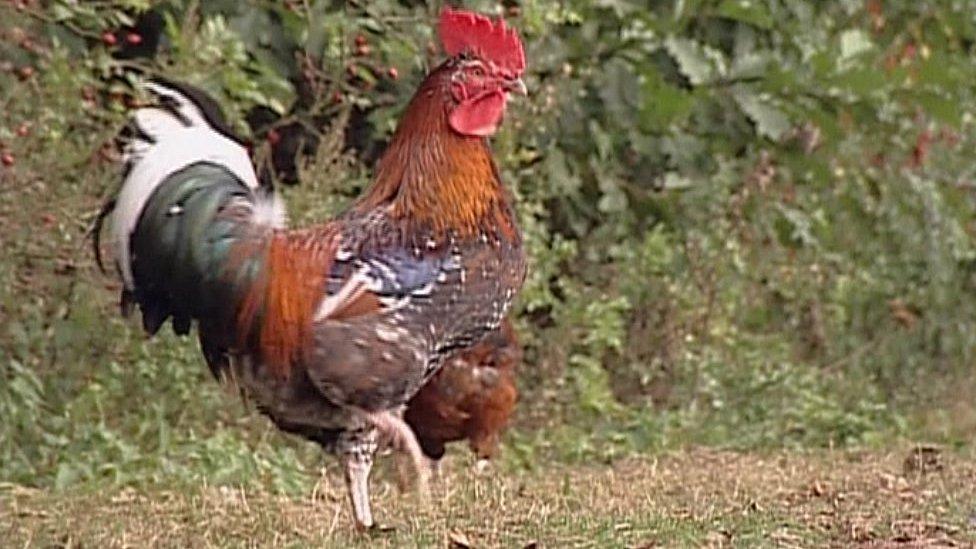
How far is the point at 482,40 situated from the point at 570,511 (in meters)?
1.49

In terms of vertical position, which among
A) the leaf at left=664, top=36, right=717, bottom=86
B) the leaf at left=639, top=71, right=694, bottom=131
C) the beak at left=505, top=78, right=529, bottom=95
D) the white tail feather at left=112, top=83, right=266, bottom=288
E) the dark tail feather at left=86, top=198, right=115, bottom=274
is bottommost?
the dark tail feather at left=86, top=198, right=115, bottom=274

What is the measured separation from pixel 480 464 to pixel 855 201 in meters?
4.42

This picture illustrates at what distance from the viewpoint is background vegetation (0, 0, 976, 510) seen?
8500mm

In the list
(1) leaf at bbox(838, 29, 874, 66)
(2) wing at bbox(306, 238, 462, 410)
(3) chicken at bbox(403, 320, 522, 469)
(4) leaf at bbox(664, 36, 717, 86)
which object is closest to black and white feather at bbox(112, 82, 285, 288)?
(2) wing at bbox(306, 238, 462, 410)

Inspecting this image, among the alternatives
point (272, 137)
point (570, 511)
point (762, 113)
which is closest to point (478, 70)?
point (570, 511)

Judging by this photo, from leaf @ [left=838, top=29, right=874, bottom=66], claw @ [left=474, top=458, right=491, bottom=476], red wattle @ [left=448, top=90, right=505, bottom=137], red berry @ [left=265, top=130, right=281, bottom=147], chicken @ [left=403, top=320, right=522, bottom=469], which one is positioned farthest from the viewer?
leaf @ [left=838, top=29, right=874, bottom=66]

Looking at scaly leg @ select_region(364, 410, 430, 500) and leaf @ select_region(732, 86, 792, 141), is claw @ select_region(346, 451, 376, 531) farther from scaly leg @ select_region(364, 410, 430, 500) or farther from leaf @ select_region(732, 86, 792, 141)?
leaf @ select_region(732, 86, 792, 141)

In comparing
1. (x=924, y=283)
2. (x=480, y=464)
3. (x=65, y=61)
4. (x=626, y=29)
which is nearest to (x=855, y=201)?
(x=924, y=283)

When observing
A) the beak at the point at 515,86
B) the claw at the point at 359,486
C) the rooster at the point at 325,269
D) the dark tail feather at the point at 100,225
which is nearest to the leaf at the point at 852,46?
the beak at the point at 515,86

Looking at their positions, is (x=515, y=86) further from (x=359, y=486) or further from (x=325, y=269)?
(x=359, y=486)

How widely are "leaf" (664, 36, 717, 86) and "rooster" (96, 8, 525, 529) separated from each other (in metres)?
4.08

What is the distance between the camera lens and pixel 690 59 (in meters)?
10.6

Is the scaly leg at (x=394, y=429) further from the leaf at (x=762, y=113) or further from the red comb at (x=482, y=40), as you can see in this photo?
the leaf at (x=762, y=113)

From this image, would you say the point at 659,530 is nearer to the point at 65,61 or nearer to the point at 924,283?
the point at 65,61
